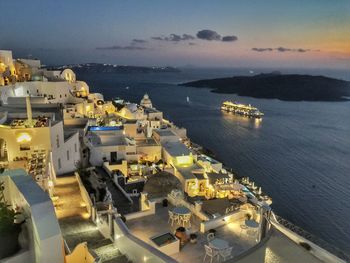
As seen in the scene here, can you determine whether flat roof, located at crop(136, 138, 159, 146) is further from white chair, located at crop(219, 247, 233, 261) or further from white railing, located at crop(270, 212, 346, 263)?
white chair, located at crop(219, 247, 233, 261)

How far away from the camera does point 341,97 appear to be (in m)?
131

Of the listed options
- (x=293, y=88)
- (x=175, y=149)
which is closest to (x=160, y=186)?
(x=175, y=149)

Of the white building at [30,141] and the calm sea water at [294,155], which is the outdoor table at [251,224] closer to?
the white building at [30,141]

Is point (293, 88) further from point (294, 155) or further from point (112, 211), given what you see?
point (112, 211)

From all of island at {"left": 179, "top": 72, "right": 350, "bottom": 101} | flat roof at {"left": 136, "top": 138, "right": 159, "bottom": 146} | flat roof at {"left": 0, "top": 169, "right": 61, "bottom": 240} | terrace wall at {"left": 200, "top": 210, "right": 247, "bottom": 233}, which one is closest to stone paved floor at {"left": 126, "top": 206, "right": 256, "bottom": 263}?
terrace wall at {"left": 200, "top": 210, "right": 247, "bottom": 233}

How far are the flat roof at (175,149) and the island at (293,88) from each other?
341 ft

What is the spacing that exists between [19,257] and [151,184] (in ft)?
26.6

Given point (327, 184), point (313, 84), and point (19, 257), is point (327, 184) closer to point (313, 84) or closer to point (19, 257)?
→ point (19, 257)

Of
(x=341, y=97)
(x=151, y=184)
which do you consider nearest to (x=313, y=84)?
(x=341, y=97)

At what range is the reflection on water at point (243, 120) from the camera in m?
73.6

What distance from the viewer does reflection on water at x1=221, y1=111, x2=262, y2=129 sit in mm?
73588

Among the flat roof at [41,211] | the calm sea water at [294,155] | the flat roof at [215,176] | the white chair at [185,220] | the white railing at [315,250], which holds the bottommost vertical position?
the calm sea water at [294,155]

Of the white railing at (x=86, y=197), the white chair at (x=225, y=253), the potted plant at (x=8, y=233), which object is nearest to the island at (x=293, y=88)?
the white railing at (x=86, y=197)

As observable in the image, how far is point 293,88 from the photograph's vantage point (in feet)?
461
